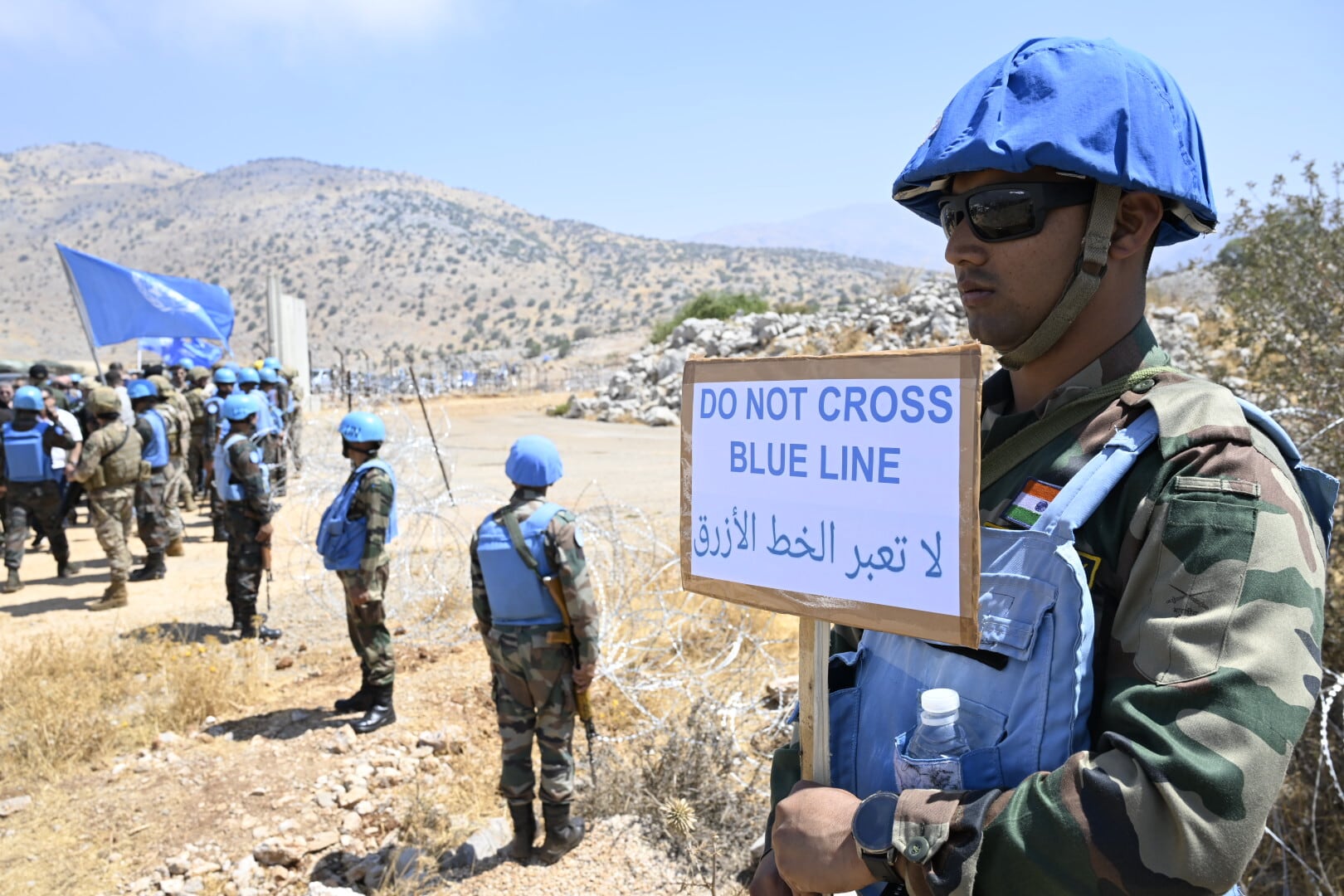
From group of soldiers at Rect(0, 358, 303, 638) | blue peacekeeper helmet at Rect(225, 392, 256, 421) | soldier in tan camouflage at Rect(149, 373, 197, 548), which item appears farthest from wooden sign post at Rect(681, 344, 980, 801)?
soldier in tan camouflage at Rect(149, 373, 197, 548)

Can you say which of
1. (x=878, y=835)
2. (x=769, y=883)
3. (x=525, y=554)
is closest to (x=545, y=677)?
(x=525, y=554)

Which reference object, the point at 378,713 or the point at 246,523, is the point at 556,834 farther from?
the point at 246,523

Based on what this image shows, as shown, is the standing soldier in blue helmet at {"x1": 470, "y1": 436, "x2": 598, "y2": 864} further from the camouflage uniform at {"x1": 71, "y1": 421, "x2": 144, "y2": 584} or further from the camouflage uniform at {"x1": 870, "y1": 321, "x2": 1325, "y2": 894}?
the camouflage uniform at {"x1": 71, "y1": 421, "x2": 144, "y2": 584}

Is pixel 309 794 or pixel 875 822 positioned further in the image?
pixel 309 794

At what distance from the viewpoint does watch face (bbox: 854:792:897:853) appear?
105 cm

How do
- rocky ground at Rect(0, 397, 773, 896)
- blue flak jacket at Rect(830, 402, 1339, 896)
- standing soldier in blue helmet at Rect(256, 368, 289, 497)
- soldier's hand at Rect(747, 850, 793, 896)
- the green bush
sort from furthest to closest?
1. the green bush
2. standing soldier in blue helmet at Rect(256, 368, 289, 497)
3. rocky ground at Rect(0, 397, 773, 896)
4. soldier's hand at Rect(747, 850, 793, 896)
5. blue flak jacket at Rect(830, 402, 1339, 896)

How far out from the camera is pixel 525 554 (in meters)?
3.69

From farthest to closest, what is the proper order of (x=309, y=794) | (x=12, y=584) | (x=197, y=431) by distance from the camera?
(x=197, y=431) < (x=12, y=584) < (x=309, y=794)

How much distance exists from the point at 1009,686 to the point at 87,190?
397ft

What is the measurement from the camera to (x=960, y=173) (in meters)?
1.28

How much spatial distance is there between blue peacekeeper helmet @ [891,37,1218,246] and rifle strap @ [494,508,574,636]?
108 inches

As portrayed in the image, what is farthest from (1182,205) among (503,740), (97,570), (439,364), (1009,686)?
(439,364)

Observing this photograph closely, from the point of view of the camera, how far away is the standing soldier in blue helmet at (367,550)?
4992mm

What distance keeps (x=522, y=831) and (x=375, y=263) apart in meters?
76.5
